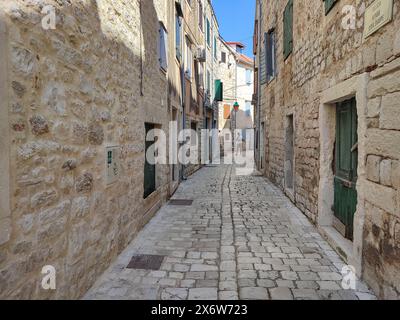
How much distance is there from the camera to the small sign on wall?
265cm

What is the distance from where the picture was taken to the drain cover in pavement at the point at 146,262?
348cm

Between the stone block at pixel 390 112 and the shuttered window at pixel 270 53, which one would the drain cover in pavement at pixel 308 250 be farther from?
the shuttered window at pixel 270 53

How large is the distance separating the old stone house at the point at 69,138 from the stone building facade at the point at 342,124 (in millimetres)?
2704

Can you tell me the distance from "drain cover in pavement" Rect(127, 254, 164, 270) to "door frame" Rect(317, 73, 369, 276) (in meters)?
2.21

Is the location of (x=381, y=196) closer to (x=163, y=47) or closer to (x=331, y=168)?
(x=331, y=168)

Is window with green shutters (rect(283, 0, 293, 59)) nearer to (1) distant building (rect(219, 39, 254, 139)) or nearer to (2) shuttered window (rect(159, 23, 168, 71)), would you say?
(2) shuttered window (rect(159, 23, 168, 71))

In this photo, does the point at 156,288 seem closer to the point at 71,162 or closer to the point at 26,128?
the point at 71,162

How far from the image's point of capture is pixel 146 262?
3.63 meters

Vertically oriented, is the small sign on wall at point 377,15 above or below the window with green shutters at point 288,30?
below

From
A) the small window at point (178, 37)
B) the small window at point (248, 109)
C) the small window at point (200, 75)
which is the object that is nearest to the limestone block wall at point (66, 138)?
the small window at point (178, 37)

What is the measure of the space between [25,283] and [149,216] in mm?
3458

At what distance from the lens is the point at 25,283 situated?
196 centimetres

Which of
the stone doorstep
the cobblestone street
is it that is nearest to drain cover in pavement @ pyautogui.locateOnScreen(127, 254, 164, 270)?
the cobblestone street

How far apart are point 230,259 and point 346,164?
205cm
